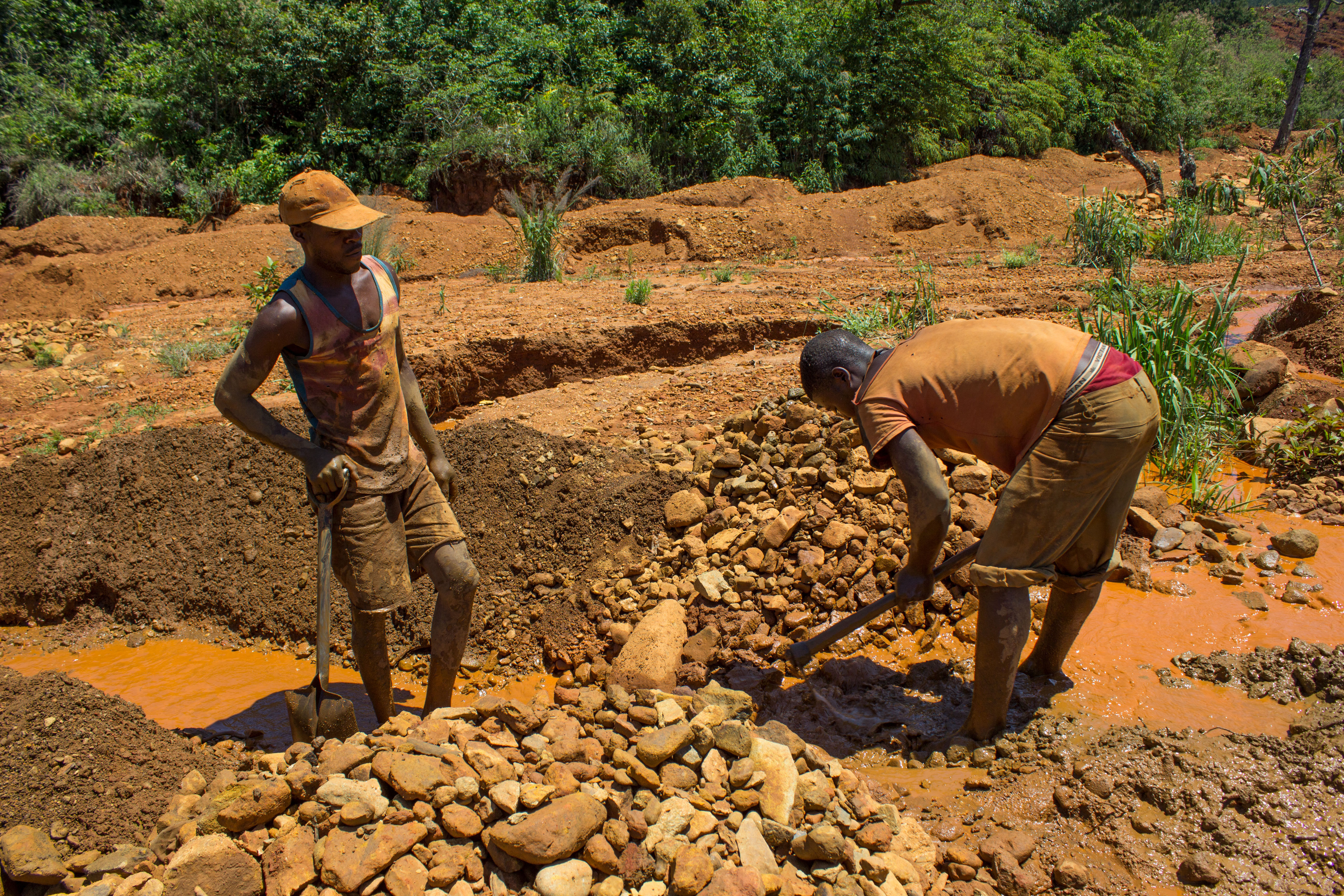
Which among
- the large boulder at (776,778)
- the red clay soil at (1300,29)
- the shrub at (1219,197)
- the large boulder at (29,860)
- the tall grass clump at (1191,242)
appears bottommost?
the large boulder at (29,860)

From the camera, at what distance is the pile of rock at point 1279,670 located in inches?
106

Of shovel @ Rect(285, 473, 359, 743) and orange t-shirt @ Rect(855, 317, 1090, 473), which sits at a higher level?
orange t-shirt @ Rect(855, 317, 1090, 473)

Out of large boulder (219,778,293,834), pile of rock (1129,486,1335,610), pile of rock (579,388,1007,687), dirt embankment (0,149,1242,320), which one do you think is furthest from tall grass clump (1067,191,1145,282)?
large boulder (219,778,293,834)

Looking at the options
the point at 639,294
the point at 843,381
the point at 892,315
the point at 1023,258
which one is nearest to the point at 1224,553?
the point at 843,381

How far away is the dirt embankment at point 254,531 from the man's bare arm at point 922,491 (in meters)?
1.73

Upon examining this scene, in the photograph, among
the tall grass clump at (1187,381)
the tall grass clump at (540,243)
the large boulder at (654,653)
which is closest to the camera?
the large boulder at (654,653)

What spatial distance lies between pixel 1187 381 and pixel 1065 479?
270 cm

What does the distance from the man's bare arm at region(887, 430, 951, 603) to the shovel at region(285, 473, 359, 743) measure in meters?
1.56

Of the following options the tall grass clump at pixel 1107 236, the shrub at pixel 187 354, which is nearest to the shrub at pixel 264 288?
the shrub at pixel 187 354

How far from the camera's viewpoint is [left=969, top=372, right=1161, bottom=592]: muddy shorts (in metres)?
2.21

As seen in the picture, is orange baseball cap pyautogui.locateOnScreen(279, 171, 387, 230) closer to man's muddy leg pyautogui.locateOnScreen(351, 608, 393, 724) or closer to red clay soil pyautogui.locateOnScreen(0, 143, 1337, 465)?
man's muddy leg pyautogui.locateOnScreen(351, 608, 393, 724)

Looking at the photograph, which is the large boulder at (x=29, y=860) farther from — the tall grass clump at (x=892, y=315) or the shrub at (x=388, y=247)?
the shrub at (x=388, y=247)

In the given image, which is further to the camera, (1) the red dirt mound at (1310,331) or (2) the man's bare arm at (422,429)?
(1) the red dirt mound at (1310,331)

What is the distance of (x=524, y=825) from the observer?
1860 mm
